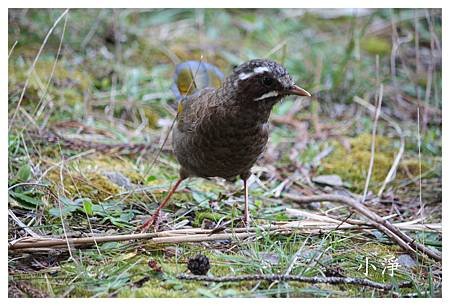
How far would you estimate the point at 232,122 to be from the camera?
3.92 metres

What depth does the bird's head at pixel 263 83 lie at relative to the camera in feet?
12.4

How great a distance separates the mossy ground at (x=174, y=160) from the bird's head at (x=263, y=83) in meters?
0.76

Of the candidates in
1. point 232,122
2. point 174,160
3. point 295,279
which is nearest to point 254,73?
point 232,122

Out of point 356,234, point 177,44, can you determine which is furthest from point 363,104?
point 356,234

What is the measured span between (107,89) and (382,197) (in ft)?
9.59

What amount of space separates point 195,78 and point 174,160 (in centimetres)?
80

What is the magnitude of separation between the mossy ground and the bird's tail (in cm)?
66

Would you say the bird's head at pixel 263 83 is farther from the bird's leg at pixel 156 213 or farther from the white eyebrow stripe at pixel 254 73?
the bird's leg at pixel 156 213

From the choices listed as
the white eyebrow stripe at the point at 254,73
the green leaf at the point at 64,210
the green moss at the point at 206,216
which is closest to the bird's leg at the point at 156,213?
the green moss at the point at 206,216

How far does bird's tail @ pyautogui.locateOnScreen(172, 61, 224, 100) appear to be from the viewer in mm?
4996

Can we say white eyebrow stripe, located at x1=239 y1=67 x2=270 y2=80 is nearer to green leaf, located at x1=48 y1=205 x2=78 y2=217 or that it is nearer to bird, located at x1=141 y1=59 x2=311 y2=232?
bird, located at x1=141 y1=59 x2=311 y2=232

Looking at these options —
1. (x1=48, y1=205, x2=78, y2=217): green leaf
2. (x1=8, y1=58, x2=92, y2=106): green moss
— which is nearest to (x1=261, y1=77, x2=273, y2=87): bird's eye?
(x1=48, y1=205, x2=78, y2=217): green leaf

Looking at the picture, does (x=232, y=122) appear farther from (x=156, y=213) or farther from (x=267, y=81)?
(x=156, y=213)

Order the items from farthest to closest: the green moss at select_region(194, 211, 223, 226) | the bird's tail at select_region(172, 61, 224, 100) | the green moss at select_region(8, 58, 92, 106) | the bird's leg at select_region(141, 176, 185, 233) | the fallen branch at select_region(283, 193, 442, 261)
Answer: the green moss at select_region(8, 58, 92, 106) < the bird's tail at select_region(172, 61, 224, 100) < the green moss at select_region(194, 211, 223, 226) < the bird's leg at select_region(141, 176, 185, 233) < the fallen branch at select_region(283, 193, 442, 261)
